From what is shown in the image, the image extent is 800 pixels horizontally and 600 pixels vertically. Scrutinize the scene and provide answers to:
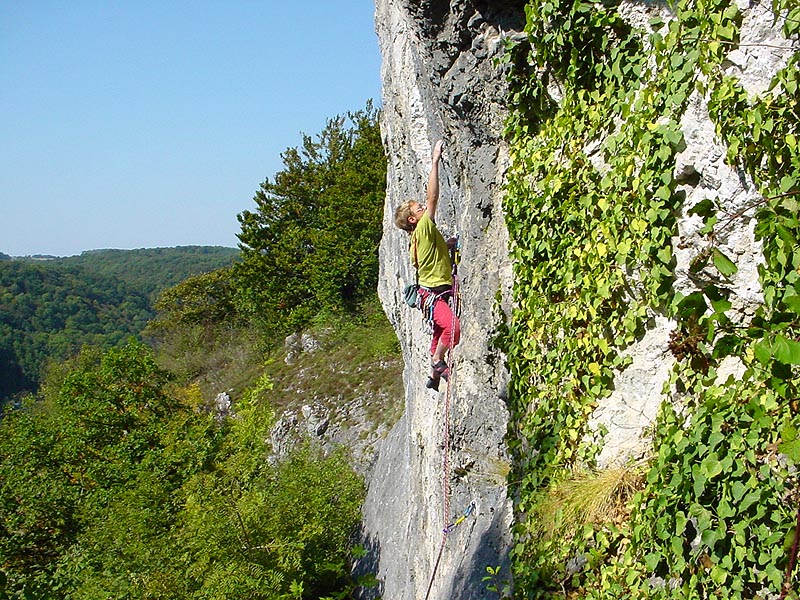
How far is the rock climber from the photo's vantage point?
718 cm

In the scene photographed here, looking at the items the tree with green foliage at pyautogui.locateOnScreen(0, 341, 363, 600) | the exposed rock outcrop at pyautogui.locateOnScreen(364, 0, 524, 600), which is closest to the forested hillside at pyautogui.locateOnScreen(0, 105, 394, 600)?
the tree with green foliage at pyautogui.locateOnScreen(0, 341, 363, 600)

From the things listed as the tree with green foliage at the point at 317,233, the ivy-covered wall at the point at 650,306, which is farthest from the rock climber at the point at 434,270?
the tree with green foliage at the point at 317,233

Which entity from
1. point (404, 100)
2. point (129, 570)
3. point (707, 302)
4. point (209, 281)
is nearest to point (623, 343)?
point (707, 302)

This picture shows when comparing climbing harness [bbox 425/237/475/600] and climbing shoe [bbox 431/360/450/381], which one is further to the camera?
climbing shoe [bbox 431/360/450/381]

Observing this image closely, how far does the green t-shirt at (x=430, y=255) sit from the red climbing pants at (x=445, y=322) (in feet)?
0.67

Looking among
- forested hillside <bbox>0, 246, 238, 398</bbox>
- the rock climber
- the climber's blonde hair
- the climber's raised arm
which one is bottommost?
forested hillside <bbox>0, 246, 238, 398</bbox>

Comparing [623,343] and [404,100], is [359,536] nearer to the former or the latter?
[404,100]

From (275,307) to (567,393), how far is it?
30.3 meters

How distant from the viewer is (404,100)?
8.20 meters

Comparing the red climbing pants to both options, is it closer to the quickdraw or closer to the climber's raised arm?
the climber's raised arm

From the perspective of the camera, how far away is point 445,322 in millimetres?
7488

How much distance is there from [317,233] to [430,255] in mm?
26590

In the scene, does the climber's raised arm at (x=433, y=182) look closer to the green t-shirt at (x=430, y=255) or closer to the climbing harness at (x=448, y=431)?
the green t-shirt at (x=430, y=255)

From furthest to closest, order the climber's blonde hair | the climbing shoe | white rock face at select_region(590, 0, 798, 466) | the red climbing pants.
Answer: the climbing shoe < the red climbing pants < the climber's blonde hair < white rock face at select_region(590, 0, 798, 466)
